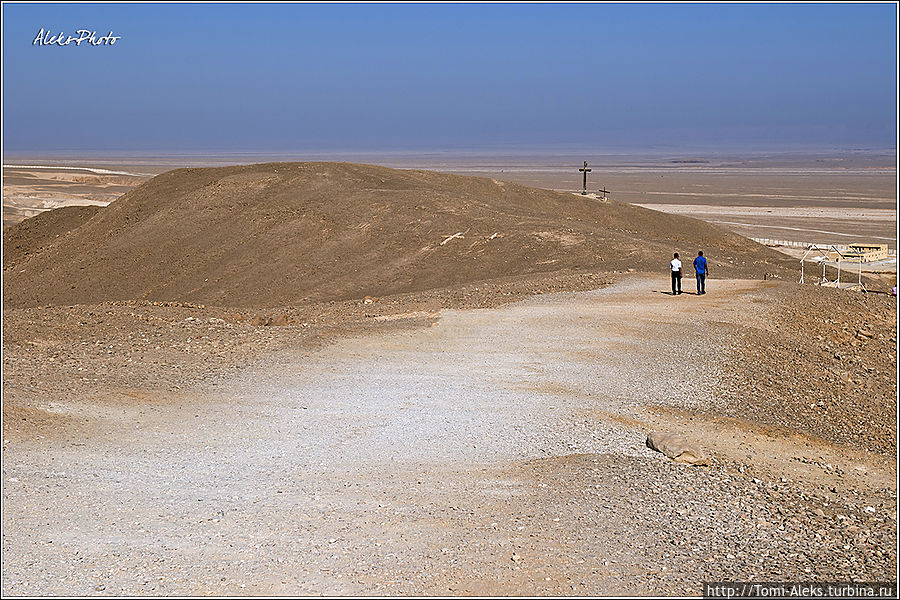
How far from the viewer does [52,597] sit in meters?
6.61

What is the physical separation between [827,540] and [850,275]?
947 inches

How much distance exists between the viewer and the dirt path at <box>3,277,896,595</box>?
7156 millimetres

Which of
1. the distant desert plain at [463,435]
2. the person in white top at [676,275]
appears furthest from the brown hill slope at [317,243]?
the person in white top at [676,275]

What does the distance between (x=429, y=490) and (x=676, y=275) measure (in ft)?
38.4

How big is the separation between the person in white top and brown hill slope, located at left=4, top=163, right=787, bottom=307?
14.4 feet

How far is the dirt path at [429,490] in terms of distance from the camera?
7156 mm

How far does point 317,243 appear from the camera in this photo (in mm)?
28938

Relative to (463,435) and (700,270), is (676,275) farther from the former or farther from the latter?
(463,435)

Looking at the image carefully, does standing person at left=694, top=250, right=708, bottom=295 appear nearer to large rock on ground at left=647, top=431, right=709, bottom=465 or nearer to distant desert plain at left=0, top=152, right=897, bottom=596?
distant desert plain at left=0, top=152, right=897, bottom=596

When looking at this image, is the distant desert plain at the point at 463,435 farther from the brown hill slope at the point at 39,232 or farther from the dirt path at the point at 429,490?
the brown hill slope at the point at 39,232

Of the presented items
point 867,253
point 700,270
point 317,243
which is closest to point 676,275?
point 700,270

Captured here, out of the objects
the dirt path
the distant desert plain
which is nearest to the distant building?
the distant desert plain

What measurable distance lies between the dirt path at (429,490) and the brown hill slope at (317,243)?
37.9ft

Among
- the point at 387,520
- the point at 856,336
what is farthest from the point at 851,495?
the point at 856,336
